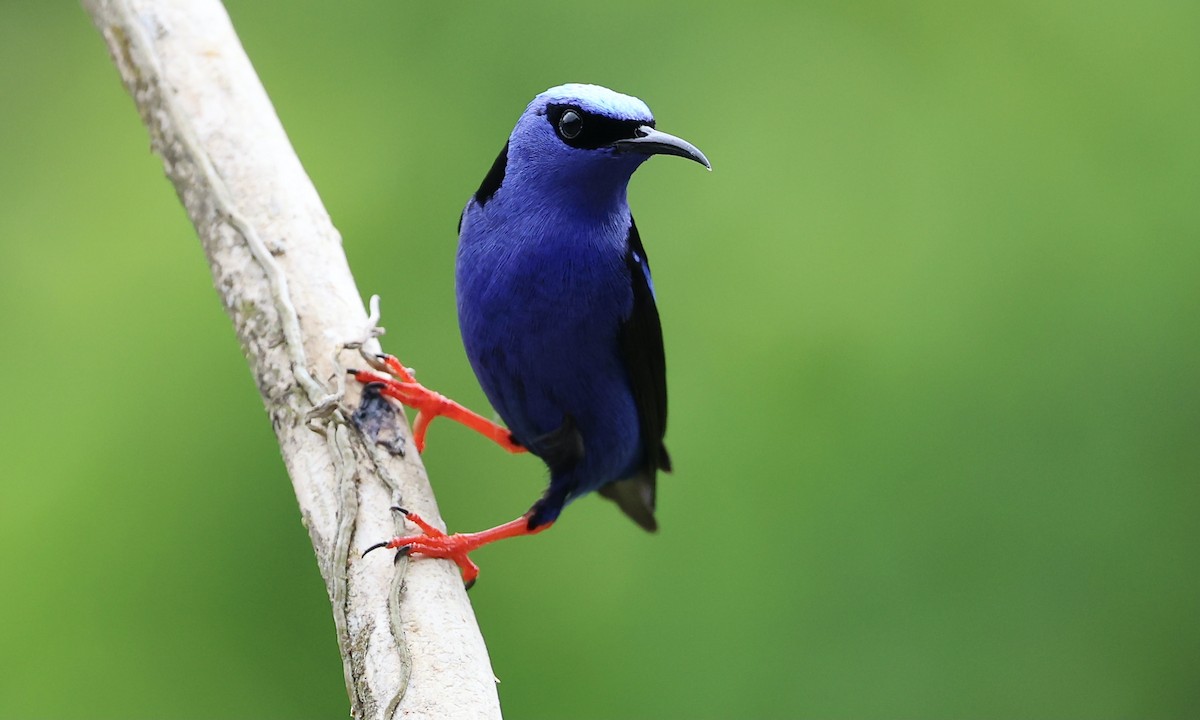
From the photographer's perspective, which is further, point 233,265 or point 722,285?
point 722,285

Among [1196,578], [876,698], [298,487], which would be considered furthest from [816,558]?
[298,487]

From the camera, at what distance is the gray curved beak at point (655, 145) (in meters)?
2.96

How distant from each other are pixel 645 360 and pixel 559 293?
42 centimetres

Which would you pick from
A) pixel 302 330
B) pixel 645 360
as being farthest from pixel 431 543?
pixel 645 360

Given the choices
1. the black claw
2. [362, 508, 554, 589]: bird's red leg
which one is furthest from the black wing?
the black claw

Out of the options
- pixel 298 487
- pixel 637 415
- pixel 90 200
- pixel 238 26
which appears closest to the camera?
pixel 298 487

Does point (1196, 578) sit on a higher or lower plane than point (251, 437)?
lower

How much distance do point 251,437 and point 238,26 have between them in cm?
209

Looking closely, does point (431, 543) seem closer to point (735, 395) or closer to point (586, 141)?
point (586, 141)

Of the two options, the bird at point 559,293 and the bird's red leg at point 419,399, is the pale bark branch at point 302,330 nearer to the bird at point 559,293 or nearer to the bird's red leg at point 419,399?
the bird's red leg at point 419,399

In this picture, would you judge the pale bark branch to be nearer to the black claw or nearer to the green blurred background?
the black claw

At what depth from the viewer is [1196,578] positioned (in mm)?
5266

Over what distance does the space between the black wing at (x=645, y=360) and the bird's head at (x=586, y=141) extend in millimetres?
271

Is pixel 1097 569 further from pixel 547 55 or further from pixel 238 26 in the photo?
pixel 238 26
